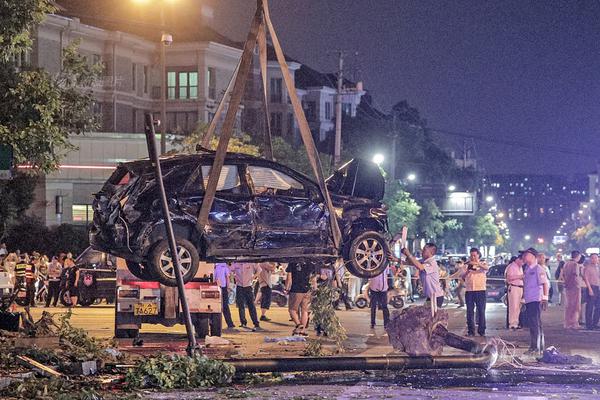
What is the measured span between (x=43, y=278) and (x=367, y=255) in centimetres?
1999

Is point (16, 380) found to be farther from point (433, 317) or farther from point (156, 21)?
point (156, 21)

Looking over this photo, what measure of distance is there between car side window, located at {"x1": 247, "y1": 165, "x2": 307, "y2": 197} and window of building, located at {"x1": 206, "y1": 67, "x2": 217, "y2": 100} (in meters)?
54.8

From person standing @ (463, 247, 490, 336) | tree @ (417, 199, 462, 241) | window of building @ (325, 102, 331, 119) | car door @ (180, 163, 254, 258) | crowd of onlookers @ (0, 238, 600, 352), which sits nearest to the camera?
car door @ (180, 163, 254, 258)

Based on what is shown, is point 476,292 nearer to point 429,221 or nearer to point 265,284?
point 265,284

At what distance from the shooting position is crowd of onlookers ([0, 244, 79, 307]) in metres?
32.8

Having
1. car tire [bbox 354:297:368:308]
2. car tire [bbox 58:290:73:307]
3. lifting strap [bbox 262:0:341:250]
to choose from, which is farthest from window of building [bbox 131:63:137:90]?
lifting strap [bbox 262:0:341:250]

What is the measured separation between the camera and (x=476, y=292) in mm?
23500

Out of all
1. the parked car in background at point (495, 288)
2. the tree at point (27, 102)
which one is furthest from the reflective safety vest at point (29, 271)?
the parked car in background at point (495, 288)

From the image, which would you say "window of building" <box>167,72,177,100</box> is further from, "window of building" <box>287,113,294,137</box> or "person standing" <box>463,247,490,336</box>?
"person standing" <box>463,247,490,336</box>

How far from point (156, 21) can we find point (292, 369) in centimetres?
5883

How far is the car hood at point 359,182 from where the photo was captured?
1794 centimetres

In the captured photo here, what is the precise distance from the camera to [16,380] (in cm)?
1376

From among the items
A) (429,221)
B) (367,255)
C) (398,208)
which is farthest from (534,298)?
(429,221)

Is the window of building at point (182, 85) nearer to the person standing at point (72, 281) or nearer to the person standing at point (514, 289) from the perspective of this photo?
the person standing at point (72, 281)
